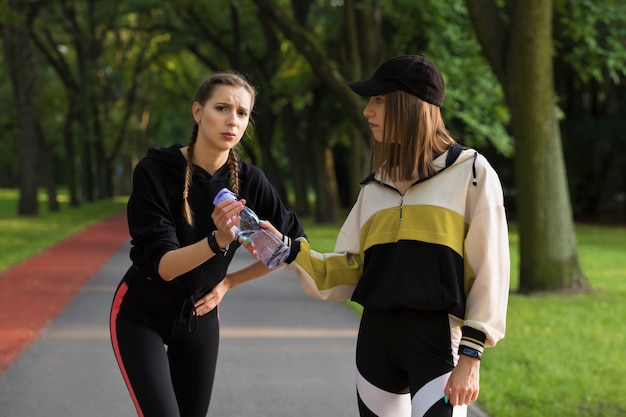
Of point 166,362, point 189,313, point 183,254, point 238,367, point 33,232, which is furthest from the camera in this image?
point 33,232

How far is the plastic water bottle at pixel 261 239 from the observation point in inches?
123

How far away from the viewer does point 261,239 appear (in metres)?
3.18

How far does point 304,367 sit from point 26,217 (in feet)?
79.7

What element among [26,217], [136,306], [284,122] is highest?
[136,306]

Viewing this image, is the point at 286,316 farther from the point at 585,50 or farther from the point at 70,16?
the point at 70,16

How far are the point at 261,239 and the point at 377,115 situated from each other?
612 millimetres

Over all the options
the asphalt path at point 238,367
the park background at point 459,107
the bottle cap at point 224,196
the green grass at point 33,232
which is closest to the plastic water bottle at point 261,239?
the bottle cap at point 224,196

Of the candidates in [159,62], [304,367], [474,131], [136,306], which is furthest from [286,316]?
[159,62]

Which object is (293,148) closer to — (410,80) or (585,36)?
(585,36)

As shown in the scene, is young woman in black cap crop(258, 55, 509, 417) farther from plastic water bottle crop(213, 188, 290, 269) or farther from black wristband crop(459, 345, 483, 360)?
plastic water bottle crop(213, 188, 290, 269)

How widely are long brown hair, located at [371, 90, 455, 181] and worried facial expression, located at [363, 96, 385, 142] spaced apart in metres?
0.02

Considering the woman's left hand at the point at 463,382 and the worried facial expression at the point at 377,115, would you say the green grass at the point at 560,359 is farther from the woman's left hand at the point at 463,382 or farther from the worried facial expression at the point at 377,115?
the worried facial expression at the point at 377,115

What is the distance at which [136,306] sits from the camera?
11.2ft

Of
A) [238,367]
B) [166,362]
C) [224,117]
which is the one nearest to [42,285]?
[238,367]
